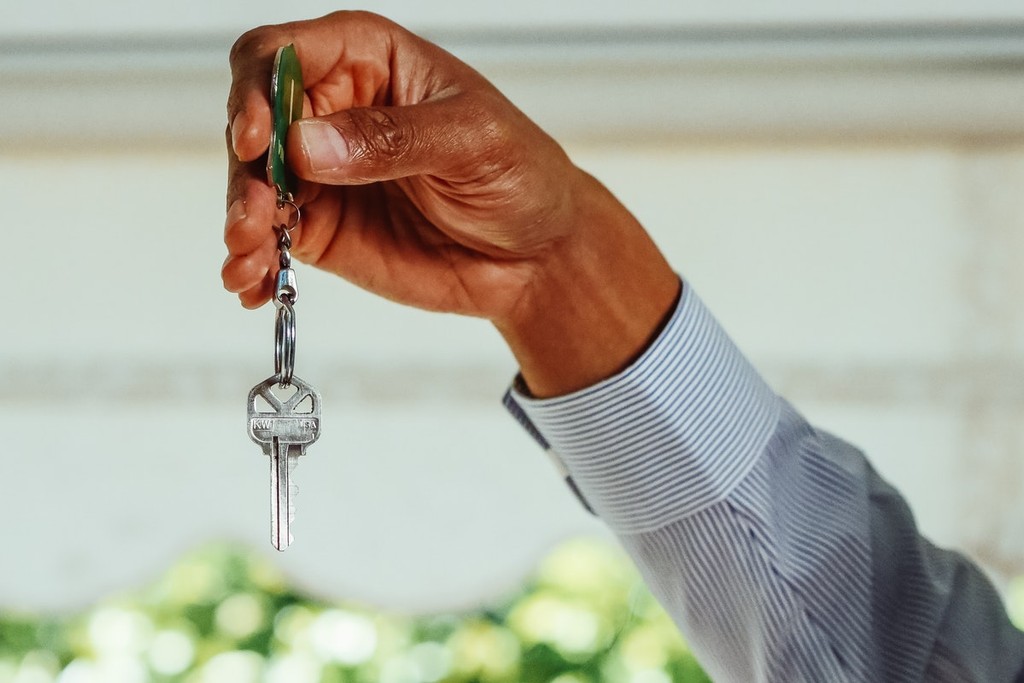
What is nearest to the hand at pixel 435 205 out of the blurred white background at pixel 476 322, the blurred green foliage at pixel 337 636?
the blurred white background at pixel 476 322

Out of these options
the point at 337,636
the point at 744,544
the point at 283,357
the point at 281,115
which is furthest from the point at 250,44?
the point at 337,636

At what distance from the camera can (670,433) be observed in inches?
30.8

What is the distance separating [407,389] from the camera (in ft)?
4.86

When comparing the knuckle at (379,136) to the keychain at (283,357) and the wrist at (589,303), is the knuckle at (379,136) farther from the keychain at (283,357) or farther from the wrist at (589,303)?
the wrist at (589,303)

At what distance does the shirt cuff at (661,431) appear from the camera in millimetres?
775

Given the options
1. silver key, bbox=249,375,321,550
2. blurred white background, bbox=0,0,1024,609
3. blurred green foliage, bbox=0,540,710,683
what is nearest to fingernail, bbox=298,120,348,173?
silver key, bbox=249,375,321,550

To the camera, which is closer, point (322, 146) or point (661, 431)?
point (322, 146)

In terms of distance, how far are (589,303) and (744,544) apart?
8.5 inches

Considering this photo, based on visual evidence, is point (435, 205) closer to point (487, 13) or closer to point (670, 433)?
point (670, 433)

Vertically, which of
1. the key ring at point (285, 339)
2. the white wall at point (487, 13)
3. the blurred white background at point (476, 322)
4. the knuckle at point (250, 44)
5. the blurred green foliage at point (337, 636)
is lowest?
the blurred green foliage at point (337, 636)

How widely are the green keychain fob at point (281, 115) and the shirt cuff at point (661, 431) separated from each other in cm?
31

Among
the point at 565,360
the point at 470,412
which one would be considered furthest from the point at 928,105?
the point at 565,360

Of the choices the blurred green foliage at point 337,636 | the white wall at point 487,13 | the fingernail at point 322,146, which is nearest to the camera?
the fingernail at point 322,146

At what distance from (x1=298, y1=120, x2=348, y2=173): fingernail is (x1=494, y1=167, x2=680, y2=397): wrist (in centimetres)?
26
